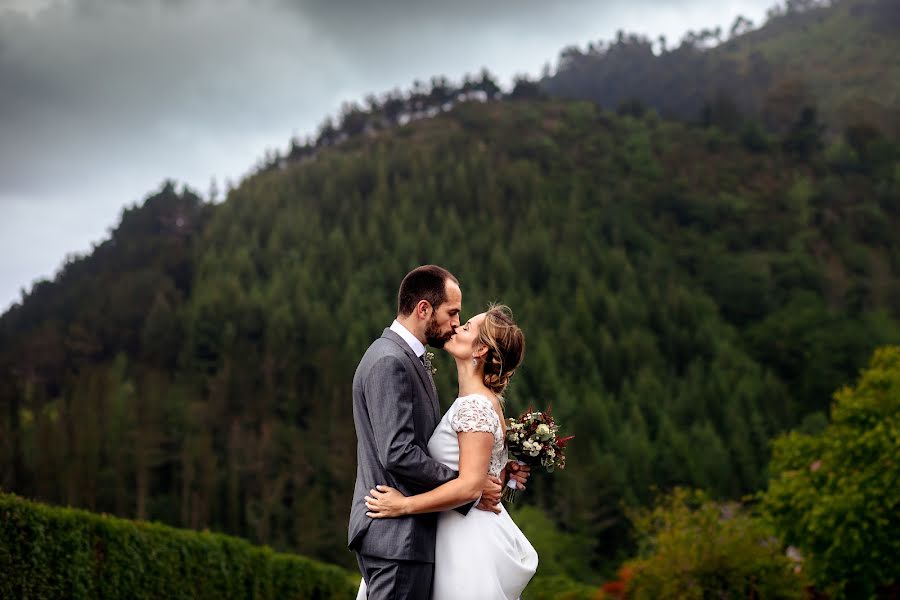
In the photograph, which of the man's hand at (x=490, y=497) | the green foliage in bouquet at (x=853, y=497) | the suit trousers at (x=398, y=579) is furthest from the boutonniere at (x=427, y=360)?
the green foliage in bouquet at (x=853, y=497)

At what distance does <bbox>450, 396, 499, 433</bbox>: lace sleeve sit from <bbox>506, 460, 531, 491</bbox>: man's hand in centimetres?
63

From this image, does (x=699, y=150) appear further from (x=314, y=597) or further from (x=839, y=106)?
(x=314, y=597)

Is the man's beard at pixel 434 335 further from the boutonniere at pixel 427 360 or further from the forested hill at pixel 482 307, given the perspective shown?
the forested hill at pixel 482 307

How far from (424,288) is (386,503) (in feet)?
4.08

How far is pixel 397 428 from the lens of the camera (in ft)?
19.4

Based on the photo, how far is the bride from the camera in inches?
237

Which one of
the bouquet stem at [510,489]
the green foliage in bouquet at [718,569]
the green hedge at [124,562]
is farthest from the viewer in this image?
the green foliage in bouquet at [718,569]

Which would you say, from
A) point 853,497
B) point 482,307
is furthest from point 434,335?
point 482,307

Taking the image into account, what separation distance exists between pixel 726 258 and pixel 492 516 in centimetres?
13616

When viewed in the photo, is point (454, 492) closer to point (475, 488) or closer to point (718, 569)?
point (475, 488)

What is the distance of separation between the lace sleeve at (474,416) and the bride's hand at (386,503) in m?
0.51

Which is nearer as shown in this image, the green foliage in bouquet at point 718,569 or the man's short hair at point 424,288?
the man's short hair at point 424,288

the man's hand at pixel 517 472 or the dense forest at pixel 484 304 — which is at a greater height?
the man's hand at pixel 517 472

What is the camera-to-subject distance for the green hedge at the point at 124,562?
42.7 feet
